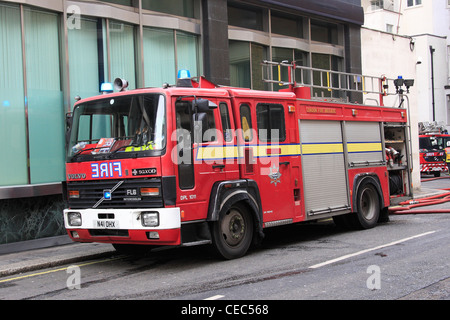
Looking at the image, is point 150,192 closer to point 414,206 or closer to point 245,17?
point 414,206

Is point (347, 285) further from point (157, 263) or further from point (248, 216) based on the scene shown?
point (157, 263)

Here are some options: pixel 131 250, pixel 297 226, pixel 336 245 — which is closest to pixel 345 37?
pixel 297 226

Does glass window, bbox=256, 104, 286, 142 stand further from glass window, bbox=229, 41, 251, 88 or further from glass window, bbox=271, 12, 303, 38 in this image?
glass window, bbox=271, 12, 303, 38

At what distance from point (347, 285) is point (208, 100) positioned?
3.45 metres

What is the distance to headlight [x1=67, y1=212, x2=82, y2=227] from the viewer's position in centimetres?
846

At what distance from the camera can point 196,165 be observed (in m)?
8.09

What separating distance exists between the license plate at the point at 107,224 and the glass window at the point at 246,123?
8.36 feet

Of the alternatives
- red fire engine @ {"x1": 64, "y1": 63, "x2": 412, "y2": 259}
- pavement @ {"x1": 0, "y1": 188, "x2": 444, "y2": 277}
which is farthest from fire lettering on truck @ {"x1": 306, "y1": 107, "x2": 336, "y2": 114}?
pavement @ {"x1": 0, "y1": 188, "x2": 444, "y2": 277}

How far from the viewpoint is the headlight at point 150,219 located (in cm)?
761

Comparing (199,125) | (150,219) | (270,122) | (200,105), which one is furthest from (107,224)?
(270,122)

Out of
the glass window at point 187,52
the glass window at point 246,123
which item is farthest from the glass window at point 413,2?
the glass window at point 246,123

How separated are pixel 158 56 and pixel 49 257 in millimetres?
6463

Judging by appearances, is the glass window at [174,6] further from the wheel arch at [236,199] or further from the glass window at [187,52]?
the wheel arch at [236,199]

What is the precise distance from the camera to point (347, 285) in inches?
261
